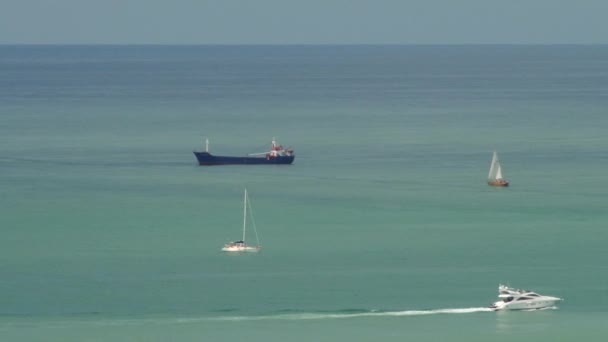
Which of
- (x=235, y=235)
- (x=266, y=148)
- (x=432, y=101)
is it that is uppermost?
(x=432, y=101)

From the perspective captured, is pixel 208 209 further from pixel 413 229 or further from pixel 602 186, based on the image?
pixel 602 186

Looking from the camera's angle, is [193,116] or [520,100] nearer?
[193,116]

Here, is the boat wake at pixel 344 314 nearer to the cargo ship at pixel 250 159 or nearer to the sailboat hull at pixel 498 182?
the sailboat hull at pixel 498 182

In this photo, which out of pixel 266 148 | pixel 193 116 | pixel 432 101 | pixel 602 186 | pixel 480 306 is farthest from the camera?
pixel 432 101

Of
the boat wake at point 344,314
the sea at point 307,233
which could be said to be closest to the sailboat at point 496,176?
the sea at point 307,233

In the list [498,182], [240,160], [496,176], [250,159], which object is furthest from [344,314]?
[240,160]

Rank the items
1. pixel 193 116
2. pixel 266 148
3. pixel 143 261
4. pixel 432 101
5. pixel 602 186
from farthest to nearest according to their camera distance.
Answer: pixel 432 101 < pixel 193 116 < pixel 266 148 < pixel 602 186 < pixel 143 261

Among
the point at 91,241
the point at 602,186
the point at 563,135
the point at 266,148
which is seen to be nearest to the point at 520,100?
the point at 563,135

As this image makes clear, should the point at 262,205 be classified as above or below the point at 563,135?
below
